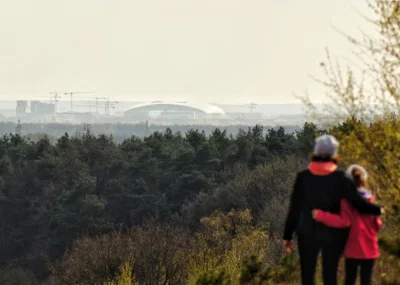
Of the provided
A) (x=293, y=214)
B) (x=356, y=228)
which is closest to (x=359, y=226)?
(x=356, y=228)

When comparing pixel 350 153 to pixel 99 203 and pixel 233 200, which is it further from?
pixel 99 203

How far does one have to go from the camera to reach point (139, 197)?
259 feet

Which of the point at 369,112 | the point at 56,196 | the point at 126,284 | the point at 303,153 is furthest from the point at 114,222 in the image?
the point at 369,112

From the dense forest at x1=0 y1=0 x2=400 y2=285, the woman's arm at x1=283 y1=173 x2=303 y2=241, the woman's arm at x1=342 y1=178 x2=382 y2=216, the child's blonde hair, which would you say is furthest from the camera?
the dense forest at x1=0 y1=0 x2=400 y2=285

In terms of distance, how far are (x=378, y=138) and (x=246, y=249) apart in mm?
40819

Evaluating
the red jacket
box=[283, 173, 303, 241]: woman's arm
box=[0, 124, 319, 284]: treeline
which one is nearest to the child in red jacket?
the red jacket

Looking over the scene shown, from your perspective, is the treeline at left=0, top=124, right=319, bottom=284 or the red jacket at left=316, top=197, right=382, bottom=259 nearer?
the red jacket at left=316, top=197, right=382, bottom=259

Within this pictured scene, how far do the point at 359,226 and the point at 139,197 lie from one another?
6926 cm

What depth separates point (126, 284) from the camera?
147 ft

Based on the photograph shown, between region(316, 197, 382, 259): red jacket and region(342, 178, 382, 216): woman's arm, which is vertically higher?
region(342, 178, 382, 216): woman's arm

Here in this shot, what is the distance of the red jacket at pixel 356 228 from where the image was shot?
33.1ft

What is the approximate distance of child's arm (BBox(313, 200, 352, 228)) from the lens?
396 inches

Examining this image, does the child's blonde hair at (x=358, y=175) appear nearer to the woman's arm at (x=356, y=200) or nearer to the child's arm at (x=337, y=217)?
the woman's arm at (x=356, y=200)

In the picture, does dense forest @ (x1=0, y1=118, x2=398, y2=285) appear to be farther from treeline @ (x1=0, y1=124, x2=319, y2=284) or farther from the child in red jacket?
the child in red jacket
